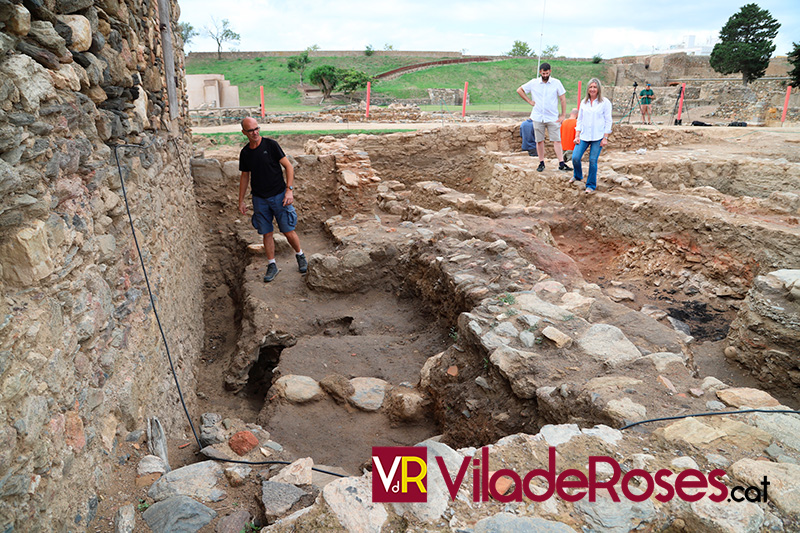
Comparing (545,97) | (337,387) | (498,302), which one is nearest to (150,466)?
(337,387)

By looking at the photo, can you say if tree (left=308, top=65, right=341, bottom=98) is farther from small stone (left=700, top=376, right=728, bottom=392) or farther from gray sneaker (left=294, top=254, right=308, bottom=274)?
small stone (left=700, top=376, right=728, bottom=392)

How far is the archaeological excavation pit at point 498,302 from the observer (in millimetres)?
3088

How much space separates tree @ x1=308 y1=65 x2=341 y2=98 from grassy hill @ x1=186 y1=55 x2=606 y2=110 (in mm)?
1949

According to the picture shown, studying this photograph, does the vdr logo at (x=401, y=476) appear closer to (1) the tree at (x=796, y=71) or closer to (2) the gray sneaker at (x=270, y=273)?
(2) the gray sneaker at (x=270, y=273)

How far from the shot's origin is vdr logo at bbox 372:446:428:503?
1.96 meters

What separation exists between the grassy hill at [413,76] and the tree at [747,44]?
8337 millimetres

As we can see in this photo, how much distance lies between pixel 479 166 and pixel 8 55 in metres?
10.8

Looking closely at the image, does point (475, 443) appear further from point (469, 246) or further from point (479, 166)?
point (479, 166)

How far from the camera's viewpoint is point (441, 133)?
39.0 feet

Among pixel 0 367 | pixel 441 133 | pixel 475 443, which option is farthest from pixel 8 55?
pixel 441 133

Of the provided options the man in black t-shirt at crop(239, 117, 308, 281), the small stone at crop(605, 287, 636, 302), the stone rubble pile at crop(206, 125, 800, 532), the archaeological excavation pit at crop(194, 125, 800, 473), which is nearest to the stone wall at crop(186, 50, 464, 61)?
the archaeological excavation pit at crop(194, 125, 800, 473)

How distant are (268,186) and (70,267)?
370cm

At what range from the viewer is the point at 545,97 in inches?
316

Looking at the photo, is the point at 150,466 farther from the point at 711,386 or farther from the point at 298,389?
the point at 711,386
